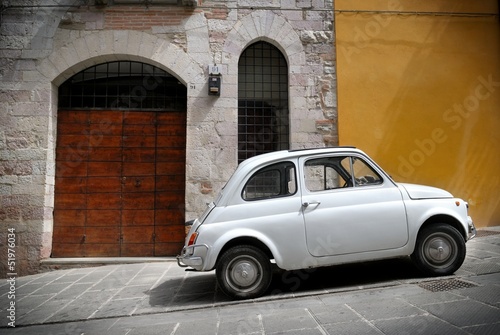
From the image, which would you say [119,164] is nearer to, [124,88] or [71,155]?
[71,155]

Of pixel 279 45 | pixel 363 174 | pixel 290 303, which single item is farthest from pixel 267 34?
pixel 290 303

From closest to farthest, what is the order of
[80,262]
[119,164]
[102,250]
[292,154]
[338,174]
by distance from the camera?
[292,154]
[338,174]
[80,262]
[102,250]
[119,164]

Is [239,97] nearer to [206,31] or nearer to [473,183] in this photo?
[206,31]

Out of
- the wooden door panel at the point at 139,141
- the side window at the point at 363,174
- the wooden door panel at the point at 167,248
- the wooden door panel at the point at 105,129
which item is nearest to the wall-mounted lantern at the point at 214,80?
the wooden door panel at the point at 139,141

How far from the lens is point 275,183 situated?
429cm

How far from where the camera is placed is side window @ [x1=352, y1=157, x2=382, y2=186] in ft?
13.8

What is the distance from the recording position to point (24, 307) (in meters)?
4.32

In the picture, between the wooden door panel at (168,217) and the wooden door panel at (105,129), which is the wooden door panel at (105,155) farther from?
the wooden door panel at (168,217)

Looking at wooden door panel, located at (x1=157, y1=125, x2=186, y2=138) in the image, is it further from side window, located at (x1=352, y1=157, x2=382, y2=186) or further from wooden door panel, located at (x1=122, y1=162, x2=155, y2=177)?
side window, located at (x1=352, y1=157, x2=382, y2=186)

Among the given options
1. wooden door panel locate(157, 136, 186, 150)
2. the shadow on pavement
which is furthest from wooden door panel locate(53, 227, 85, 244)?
the shadow on pavement

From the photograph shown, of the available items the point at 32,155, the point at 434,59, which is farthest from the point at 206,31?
the point at 434,59

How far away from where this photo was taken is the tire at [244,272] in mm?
3885

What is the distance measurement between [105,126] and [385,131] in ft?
19.3

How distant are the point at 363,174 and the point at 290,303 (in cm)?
184
